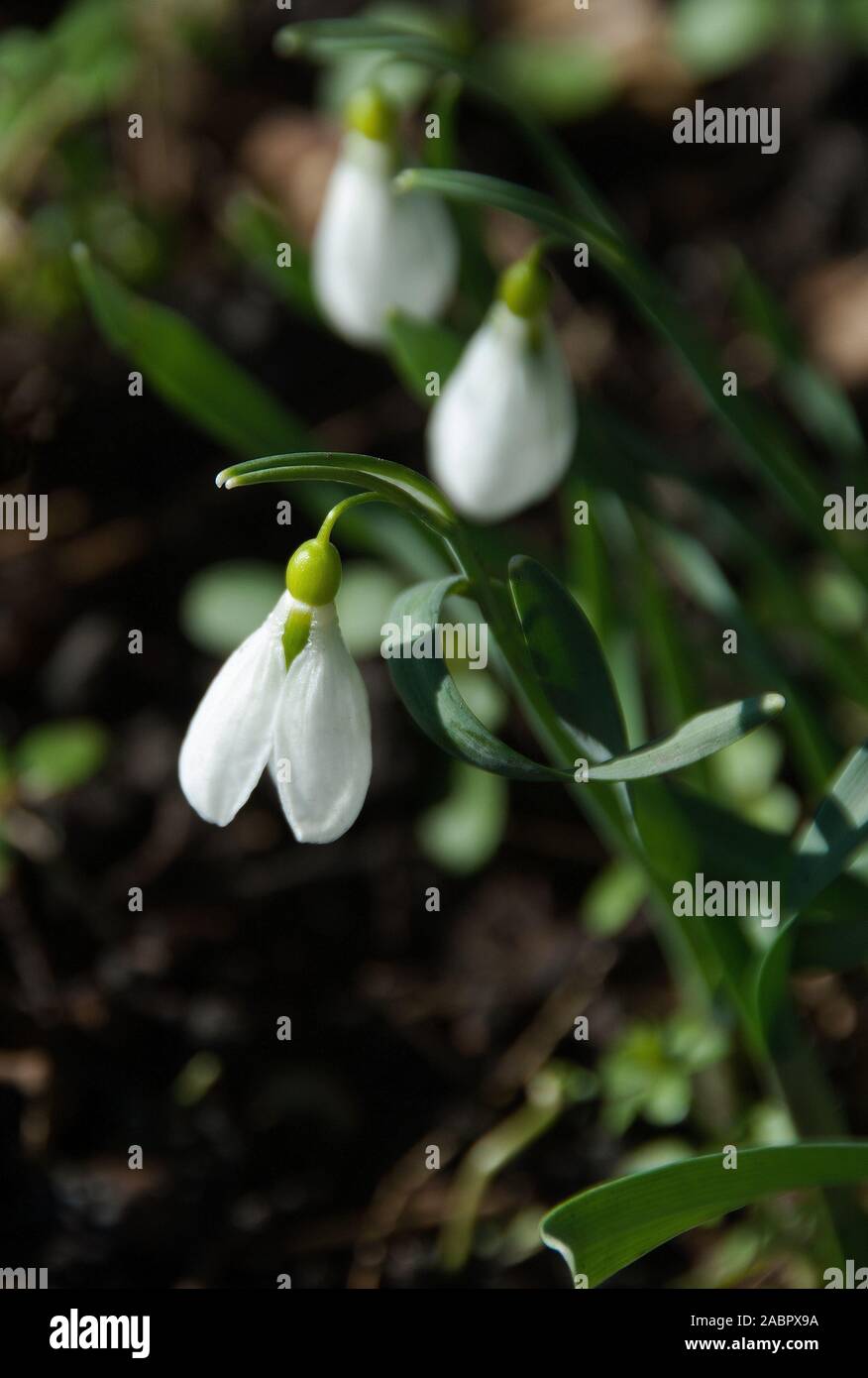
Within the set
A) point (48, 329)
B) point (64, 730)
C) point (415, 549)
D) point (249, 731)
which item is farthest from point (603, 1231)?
point (48, 329)

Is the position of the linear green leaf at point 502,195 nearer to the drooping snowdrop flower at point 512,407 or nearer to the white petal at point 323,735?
the drooping snowdrop flower at point 512,407

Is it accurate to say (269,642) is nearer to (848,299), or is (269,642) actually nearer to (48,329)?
(48,329)

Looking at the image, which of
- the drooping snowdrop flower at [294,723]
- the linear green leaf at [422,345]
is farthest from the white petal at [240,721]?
the linear green leaf at [422,345]

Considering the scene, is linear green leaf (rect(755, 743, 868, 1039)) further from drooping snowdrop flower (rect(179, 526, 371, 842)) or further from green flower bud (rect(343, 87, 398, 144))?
green flower bud (rect(343, 87, 398, 144))

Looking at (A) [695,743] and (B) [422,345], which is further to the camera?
(B) [422,345]

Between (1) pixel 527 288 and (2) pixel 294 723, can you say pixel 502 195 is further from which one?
(2) pixel 294 723

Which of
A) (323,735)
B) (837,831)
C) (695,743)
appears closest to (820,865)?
(837,831)

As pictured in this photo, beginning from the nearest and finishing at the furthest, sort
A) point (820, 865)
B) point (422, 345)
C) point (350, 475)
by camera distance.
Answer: point (350, 475)
point (820, 865)
point (422, 345)
